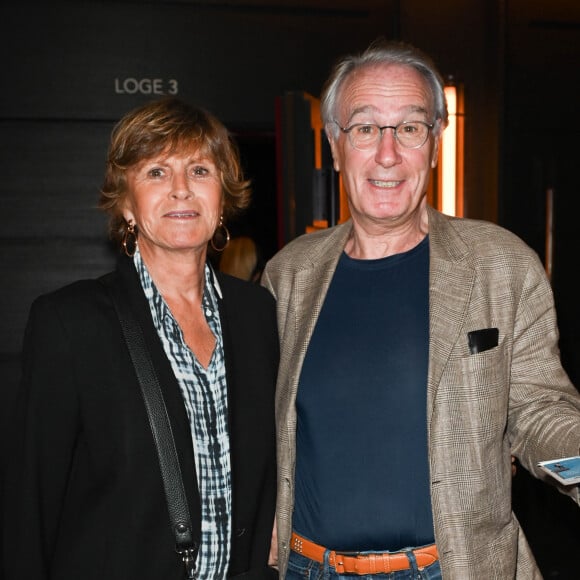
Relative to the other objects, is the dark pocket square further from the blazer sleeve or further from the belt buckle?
the belt buckle

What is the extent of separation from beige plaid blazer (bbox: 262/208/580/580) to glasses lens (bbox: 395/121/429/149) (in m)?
0.22

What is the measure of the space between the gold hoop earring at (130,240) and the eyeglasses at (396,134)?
0.66 m

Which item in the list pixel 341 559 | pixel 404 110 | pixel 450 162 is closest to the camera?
pixel 341 559

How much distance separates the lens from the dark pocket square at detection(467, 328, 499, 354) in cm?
182

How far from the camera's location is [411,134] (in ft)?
6.73

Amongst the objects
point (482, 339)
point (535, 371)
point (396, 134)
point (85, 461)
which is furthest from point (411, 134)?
point (85, 461)

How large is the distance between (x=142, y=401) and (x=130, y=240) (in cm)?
53

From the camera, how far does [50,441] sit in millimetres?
1694

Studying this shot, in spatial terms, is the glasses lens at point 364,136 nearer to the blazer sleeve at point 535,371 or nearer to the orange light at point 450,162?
the blazer sleeve at point 535,371

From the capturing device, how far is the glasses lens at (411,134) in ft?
6.70

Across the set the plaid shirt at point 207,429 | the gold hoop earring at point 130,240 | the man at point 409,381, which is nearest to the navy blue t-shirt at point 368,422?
the man at point 409,381

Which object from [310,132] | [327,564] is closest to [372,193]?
[327,564]

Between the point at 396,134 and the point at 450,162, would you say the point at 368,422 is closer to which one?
the point at 396,134

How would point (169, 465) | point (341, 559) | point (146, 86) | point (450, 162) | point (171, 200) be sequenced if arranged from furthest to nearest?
1. point (146, 86)
2. point (450, 162)
3. point (171, 200)
4. point (341, 559)
5. point (169, 465)
